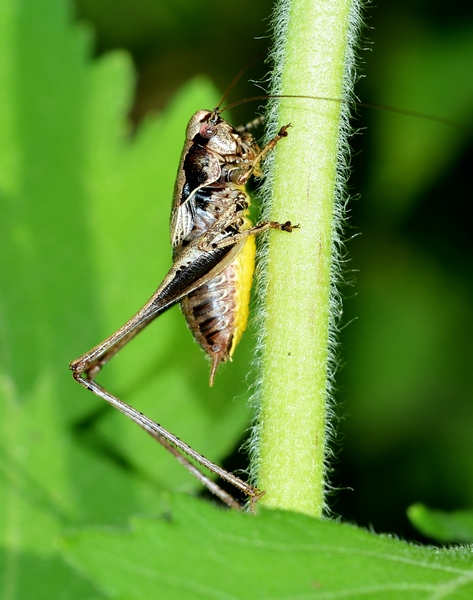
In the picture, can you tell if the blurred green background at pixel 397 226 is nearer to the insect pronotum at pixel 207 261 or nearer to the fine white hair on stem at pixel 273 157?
the insect pronotum at pixel 207 261

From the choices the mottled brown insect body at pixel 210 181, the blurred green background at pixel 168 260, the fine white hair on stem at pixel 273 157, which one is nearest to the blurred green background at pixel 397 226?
the blurred green background at pixel 168 260

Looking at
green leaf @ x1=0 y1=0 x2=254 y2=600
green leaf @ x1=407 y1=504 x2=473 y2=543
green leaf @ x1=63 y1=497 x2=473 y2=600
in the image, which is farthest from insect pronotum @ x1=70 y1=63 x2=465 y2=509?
green leaf @ x1=63 y1=497 x2=473 y2=600

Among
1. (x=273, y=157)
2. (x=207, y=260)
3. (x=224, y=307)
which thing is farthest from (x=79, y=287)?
(x=273, y=157)

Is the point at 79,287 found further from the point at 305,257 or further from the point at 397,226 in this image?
the point at 397,226

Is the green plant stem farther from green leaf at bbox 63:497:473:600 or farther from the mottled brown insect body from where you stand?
the mottled brown insect body

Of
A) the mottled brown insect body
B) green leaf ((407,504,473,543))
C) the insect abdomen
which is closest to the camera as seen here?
green leaf ((407,504,473,543))
